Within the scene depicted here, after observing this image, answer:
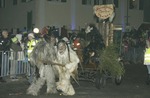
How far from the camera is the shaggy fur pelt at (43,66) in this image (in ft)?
39.4

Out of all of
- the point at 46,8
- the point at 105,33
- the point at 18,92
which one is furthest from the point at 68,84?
the point at 46,8

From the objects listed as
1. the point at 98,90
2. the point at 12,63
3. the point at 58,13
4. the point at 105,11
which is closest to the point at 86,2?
the point at 58,13

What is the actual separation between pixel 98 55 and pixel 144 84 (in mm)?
2714

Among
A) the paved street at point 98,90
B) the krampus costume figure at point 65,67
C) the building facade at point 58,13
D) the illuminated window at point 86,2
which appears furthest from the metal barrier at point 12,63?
the illuminated window at point 86,2

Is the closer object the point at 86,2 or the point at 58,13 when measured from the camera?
the point at 58,13

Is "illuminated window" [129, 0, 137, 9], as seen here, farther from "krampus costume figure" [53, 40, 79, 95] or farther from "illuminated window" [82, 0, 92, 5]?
"krampus costume figure" [53, 40, 79, 95]

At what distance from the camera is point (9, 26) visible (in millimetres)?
42344

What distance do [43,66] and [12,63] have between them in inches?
139

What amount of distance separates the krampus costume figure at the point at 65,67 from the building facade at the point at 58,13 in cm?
2284

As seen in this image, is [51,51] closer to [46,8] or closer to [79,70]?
[79,70]

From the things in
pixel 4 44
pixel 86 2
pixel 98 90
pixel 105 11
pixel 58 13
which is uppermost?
pixel 86 2

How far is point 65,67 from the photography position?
12047 mm

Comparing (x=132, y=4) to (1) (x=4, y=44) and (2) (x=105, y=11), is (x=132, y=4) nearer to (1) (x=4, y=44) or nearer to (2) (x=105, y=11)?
(2) (x=105, y=11)

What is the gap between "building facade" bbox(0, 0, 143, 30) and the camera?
35500 mm
